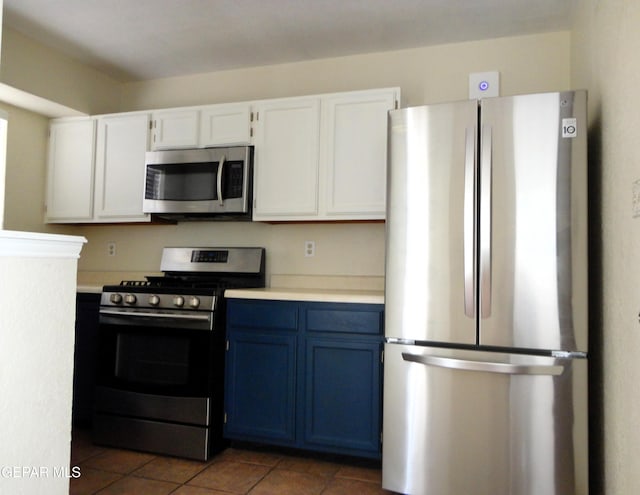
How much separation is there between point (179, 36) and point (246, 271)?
4.93 ft

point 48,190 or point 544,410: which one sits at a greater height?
point 48,190

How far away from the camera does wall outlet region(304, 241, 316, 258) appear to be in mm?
3301

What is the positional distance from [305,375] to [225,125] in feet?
5.38

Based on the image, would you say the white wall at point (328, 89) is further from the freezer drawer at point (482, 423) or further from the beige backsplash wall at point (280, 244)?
the freezer drawer at point (482, 423)

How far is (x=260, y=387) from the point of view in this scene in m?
2.73

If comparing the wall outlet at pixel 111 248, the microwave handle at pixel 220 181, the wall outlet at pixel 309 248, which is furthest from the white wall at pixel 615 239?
the wall outlet at pixel 111 248

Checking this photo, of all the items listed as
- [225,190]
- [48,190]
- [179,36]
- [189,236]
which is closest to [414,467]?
[225,190]

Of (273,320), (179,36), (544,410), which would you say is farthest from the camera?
(179,36)

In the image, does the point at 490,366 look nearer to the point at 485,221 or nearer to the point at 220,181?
the point at 485,221

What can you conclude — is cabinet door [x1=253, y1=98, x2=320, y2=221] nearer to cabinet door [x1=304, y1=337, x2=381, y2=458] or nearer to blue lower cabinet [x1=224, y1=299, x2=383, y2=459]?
blue lower cabinet [x1=224, y1=299, x2=383, y2=459]

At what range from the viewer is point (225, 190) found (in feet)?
10.2

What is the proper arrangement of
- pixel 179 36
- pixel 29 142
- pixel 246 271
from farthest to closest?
pixel 29 142 → pixel 246 271 → pixel 179 36

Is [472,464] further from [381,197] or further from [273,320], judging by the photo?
[381,197]

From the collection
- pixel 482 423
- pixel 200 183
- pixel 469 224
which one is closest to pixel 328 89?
pixel 200 183
